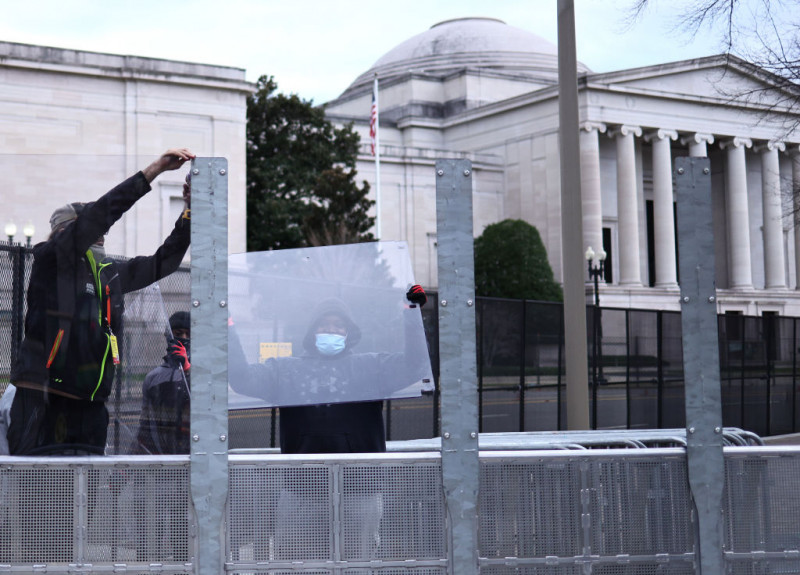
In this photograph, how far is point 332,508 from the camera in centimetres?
443

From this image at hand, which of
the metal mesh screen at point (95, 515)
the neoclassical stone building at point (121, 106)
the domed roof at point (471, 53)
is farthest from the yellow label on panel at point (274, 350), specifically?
the domed roof at point (471, 53)

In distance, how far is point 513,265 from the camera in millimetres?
39188

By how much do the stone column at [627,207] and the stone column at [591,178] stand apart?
6.56ft

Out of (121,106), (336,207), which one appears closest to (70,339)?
(121,106)

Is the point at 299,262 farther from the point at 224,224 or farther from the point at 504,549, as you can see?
the point at 504,549

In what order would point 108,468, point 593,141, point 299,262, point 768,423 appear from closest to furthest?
point 108,468 → point 299,262 → point 768,423 → point 593,141

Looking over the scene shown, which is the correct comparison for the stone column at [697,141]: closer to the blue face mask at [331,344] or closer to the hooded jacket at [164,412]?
the blue face mask at [331,344]

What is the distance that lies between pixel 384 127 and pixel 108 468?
5878cm

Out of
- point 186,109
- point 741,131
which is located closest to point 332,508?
point 186,109

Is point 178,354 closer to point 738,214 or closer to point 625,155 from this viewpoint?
point 625,155

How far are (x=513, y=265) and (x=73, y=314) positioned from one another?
34.9m

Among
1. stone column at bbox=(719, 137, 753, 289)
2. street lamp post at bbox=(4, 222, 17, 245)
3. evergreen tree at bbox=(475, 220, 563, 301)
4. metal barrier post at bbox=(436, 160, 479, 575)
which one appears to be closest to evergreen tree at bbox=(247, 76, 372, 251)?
evergreen tree at bbox=(475, 220, 563, 301)

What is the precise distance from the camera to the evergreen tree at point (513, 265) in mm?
37906

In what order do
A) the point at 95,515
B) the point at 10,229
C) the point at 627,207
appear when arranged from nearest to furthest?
the point at 95,515, the point at 10,229, the point at 627,207
